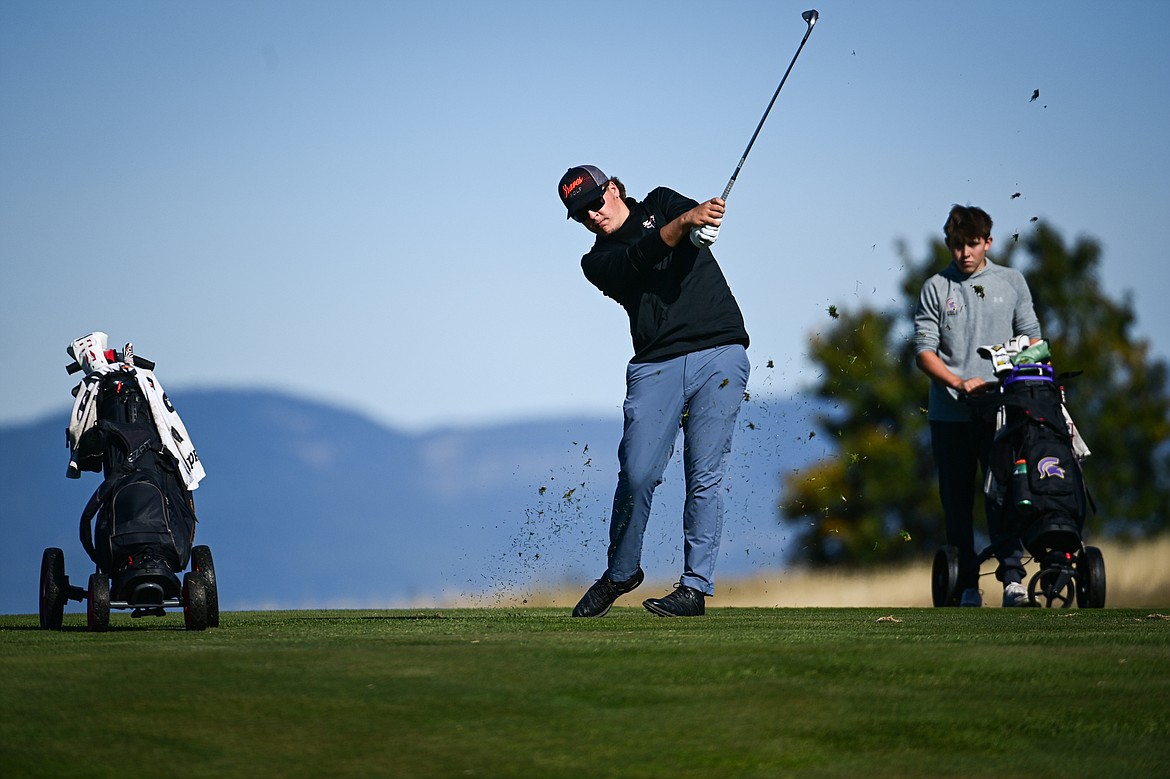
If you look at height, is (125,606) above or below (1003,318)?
below

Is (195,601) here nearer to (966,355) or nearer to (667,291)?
(667,291)

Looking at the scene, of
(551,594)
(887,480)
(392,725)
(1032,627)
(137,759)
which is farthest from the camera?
(887,480)

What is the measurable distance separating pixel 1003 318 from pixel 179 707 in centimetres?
680


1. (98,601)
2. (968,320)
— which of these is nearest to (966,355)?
(968,320)

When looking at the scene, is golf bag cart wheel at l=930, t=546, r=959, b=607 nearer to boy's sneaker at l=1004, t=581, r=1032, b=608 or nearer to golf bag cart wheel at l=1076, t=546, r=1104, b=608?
boy's sneaker at l=1004, t=581, r=1032, b=608

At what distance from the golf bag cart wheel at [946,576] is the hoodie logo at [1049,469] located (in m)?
1.12

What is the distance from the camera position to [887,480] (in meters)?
25.8

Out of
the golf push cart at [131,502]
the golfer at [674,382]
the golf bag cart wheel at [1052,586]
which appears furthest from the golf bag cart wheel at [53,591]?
the golf bag cart wheel at [1052,586]

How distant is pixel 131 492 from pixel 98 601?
2.00 feet

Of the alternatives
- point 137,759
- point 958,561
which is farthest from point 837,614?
point 137,759

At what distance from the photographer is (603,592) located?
8039mm

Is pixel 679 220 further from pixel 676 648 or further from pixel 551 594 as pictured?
pixel 551 594

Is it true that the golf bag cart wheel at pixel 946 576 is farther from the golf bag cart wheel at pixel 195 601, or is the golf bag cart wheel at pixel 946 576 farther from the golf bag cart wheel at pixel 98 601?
the golf bag cart wheel at pixel 98 601

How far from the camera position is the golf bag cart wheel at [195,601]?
24.6ft
